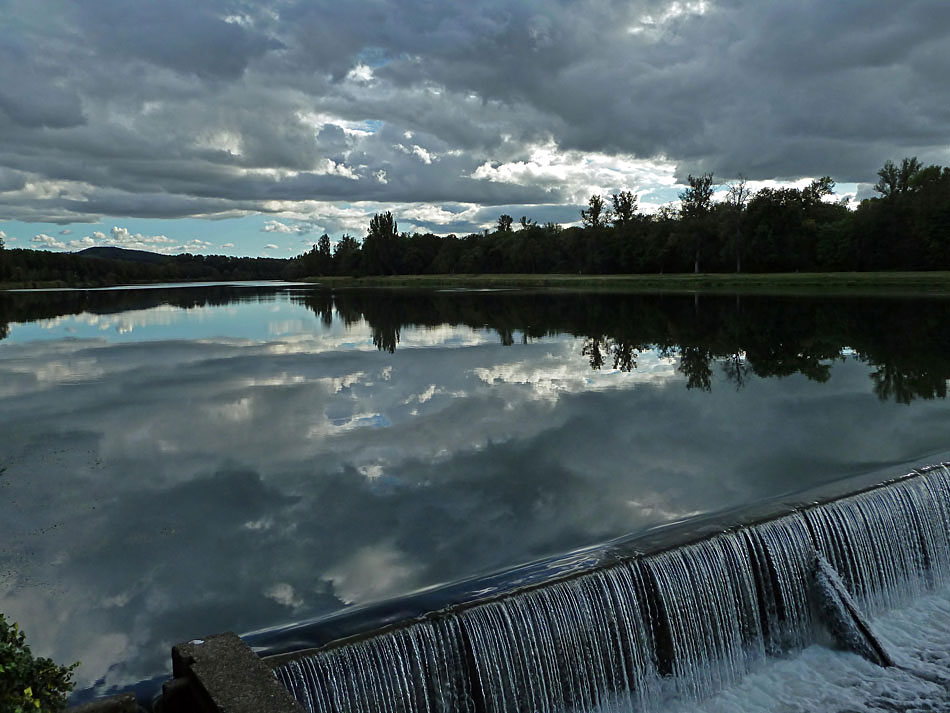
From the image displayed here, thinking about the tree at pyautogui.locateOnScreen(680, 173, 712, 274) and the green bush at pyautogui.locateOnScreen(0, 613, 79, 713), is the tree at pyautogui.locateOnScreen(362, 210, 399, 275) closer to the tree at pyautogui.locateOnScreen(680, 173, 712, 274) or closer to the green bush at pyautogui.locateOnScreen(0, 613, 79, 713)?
the tree at pyautogui.locateOnScreen(680, 173, 712, 274)

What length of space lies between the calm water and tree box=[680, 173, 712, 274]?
6767 centimetres

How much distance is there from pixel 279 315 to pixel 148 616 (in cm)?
4565

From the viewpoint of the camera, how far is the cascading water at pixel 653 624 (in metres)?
6.67

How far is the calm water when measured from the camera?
8453 mm

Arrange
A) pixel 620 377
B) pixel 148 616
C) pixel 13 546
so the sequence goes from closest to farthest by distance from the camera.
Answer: pixel 148 616 → pixel 13 546 → pixel 620 377

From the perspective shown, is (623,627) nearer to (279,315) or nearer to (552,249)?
(279,315)

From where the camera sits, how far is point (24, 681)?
415 cm

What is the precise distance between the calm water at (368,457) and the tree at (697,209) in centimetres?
6767

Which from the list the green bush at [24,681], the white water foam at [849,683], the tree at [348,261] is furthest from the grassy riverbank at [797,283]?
the tree at [348,261]

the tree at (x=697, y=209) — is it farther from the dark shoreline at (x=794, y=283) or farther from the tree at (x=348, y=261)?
the tree at (x=348, y=261)

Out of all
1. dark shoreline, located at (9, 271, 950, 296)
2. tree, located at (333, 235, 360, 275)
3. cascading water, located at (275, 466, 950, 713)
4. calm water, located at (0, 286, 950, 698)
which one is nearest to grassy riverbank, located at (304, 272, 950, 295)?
dark shoreline, located at (9, 271, 950, 296)

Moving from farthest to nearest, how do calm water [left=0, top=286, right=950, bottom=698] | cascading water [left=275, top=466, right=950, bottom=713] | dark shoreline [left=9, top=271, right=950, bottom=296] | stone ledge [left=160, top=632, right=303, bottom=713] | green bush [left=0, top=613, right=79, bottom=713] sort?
dark shoreline [left=9, top=271, right=950, bottom=296] → calm water [left=0, top=286, right=950, bottom=698] → cascading water [left=275, top=466, right=950, bottom=713] → stone ledge [left=160, top=632, right=303, bottom=713] → green bush [left=0, top=613, right=79, bottom=713]

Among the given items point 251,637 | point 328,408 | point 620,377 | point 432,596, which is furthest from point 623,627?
point 620,377

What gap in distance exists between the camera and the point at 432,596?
800cm
